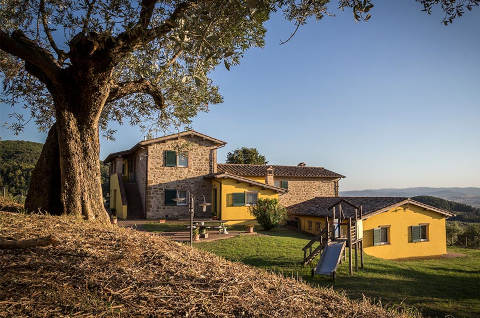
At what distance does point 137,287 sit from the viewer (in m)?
3.03

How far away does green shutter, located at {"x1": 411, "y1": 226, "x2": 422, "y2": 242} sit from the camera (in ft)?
71.2

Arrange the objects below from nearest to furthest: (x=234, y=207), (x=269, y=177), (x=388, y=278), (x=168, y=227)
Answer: (x=388, y=278) → (x=168, y=227) → (x=234, y=207) → (x=269, y=177)

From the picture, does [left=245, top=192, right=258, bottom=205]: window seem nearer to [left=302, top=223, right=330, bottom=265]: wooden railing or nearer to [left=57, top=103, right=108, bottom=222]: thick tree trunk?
[left=302, top=223, right=330, bottom=265]: wooden railing

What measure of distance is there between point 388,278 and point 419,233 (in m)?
12.1

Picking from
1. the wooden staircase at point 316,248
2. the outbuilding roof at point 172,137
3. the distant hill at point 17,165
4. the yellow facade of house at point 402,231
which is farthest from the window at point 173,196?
the distant hill at point 17,165

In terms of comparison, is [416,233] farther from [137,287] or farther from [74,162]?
[137,287]

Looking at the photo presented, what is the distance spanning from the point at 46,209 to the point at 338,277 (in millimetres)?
10525

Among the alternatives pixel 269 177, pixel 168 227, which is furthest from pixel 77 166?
pixel 269 177

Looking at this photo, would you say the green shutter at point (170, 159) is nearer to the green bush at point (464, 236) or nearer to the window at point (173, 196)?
the window at point (173, 196)

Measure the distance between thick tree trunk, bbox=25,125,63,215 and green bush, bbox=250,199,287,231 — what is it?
15.3 meters

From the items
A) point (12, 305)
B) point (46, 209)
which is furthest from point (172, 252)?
point (46, 209)

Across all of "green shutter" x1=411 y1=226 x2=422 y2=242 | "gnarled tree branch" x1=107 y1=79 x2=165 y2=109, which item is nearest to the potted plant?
"gnarled tree branch" x1=107 y1=79 x2=165 y2=109

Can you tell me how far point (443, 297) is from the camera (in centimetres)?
1102

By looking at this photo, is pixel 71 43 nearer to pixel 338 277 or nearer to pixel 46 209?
pixel 46 209
